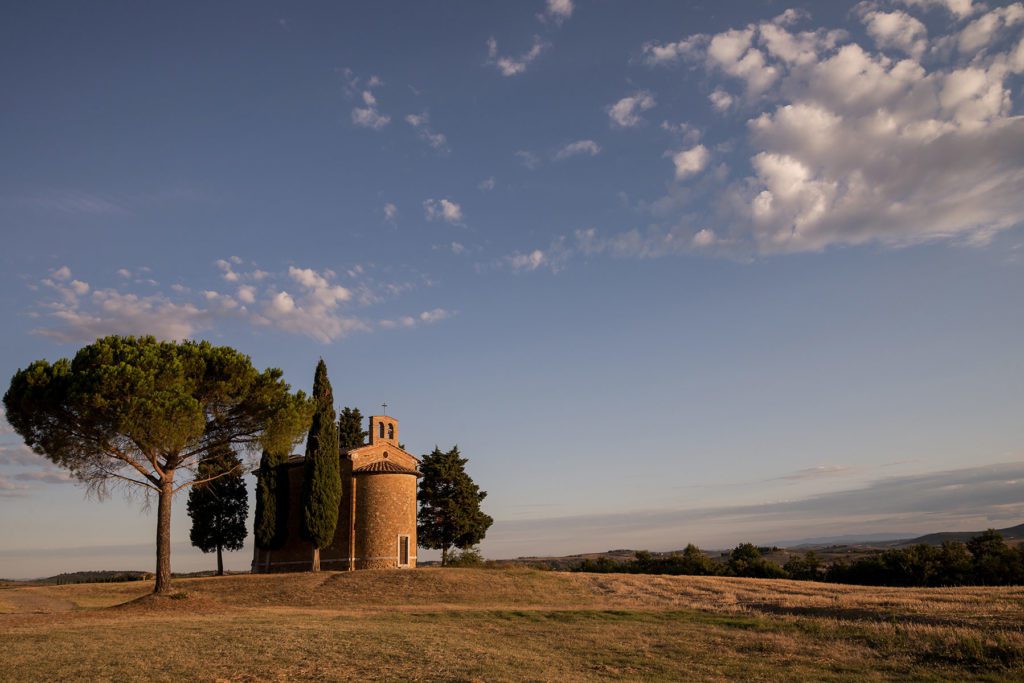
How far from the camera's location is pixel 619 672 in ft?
41.6

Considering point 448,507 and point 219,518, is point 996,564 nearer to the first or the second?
point 448,507

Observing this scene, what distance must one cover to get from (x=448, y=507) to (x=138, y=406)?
26.8 meters

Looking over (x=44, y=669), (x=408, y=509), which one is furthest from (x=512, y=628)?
(x=408, y=509)

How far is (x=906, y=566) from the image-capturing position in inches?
1665

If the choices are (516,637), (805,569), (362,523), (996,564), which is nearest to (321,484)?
(362,523)

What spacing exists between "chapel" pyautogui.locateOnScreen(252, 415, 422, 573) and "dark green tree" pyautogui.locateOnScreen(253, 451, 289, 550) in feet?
1.23

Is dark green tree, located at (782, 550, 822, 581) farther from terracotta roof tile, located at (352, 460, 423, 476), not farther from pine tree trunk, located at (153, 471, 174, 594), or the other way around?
pine tree trunk, located at (153, 471, 174, 594)

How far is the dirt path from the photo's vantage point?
26492 mm

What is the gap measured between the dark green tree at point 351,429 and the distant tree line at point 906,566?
2548 cm

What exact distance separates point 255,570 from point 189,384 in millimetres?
21052

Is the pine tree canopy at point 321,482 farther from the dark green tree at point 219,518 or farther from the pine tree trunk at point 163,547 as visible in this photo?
the pine tree trunk at point 163,547

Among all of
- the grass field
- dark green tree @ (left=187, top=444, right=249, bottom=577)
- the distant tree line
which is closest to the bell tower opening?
dark green tree @ (left=187, top=444, right=249, bottom=577)

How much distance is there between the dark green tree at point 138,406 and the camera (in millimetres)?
25031

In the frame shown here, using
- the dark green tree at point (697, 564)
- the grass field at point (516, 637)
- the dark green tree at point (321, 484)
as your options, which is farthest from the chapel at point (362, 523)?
the dark green tree at point (697, 564)
